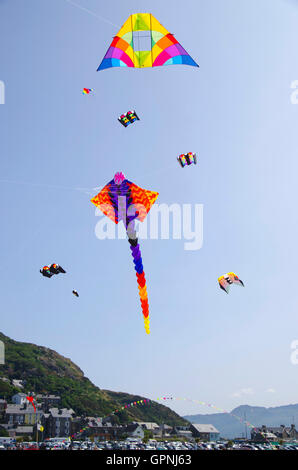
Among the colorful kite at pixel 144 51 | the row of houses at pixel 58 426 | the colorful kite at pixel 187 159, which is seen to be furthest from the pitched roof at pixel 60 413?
the colorful kite at pixel 144 51

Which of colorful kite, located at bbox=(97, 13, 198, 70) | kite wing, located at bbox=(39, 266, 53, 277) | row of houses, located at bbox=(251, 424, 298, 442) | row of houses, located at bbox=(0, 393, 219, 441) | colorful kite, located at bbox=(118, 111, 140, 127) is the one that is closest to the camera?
colorful kite, located at bbox=(97, 13, 198, 70)

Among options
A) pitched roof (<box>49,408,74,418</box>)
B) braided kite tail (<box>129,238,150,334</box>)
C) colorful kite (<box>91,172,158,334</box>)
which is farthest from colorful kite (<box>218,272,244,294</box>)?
pitched roof (<box>49,408,74,418</box>)

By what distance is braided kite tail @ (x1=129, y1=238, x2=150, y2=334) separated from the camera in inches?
971

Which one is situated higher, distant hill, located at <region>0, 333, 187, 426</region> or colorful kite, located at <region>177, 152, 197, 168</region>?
colorful kite, located at <region>177, 152, 197, 168</region>

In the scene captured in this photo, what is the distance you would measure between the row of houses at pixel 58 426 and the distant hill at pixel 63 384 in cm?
1139

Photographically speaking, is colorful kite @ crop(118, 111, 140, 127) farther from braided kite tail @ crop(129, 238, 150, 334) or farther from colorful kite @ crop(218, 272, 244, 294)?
colorful kite @ crop(218, 272, 244, 294)

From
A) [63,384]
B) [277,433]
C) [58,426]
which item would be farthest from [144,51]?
[63,384]

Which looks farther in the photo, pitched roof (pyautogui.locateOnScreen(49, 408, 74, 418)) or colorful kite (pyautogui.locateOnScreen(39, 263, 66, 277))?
pitched roof (pyautogui.locateOnScreen(49, 408, 74, 418))

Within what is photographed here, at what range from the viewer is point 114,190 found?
2414 cm

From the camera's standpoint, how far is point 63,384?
119 metres

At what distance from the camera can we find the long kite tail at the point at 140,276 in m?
24.5

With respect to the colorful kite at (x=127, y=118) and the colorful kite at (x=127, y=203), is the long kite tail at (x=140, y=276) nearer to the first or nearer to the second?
the colorful kite at (x=127, y=203)
